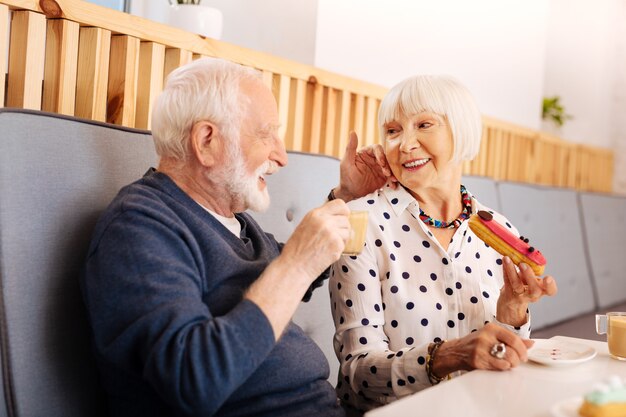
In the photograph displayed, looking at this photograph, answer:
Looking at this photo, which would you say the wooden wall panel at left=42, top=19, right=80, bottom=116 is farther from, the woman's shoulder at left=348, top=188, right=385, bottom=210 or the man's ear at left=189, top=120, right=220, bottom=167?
the woman's shoulder at left=348, top=188, right=385, bottom=210

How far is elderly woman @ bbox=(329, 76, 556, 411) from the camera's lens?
1.44 m

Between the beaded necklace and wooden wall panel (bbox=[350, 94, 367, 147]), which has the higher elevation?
wooden wall panel (bbox=[350, 94, 367, 147])

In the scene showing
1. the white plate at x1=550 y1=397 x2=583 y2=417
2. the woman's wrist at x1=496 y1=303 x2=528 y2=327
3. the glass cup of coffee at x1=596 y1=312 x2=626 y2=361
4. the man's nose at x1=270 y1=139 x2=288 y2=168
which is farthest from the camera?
the woman's wrist at x1=496 y1=303 x2=528 y2=327

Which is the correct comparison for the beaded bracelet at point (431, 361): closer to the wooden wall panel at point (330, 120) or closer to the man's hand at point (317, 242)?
the man's hand at point (317, 242)

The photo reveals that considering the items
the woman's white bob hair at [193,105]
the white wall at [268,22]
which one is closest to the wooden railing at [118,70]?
the white wall at [268,22]

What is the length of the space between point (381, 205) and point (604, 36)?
15.6 ft

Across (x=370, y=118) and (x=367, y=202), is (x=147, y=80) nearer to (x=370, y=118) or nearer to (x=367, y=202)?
(x=367, y=202)

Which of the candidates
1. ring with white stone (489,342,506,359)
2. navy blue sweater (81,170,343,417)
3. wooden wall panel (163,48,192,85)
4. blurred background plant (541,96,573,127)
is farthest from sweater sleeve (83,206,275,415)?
blurred background plant (541,96,573,127)

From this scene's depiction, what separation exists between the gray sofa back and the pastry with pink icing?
70cm

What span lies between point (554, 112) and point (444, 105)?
416 centimetres

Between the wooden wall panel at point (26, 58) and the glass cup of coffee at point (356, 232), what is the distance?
813 mm

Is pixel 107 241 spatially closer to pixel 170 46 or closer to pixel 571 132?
pixel 170 46

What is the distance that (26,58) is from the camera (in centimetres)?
157

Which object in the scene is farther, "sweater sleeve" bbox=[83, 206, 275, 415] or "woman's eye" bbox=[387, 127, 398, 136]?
"woman's eye" bbox=[387, 127, 398, 136]
